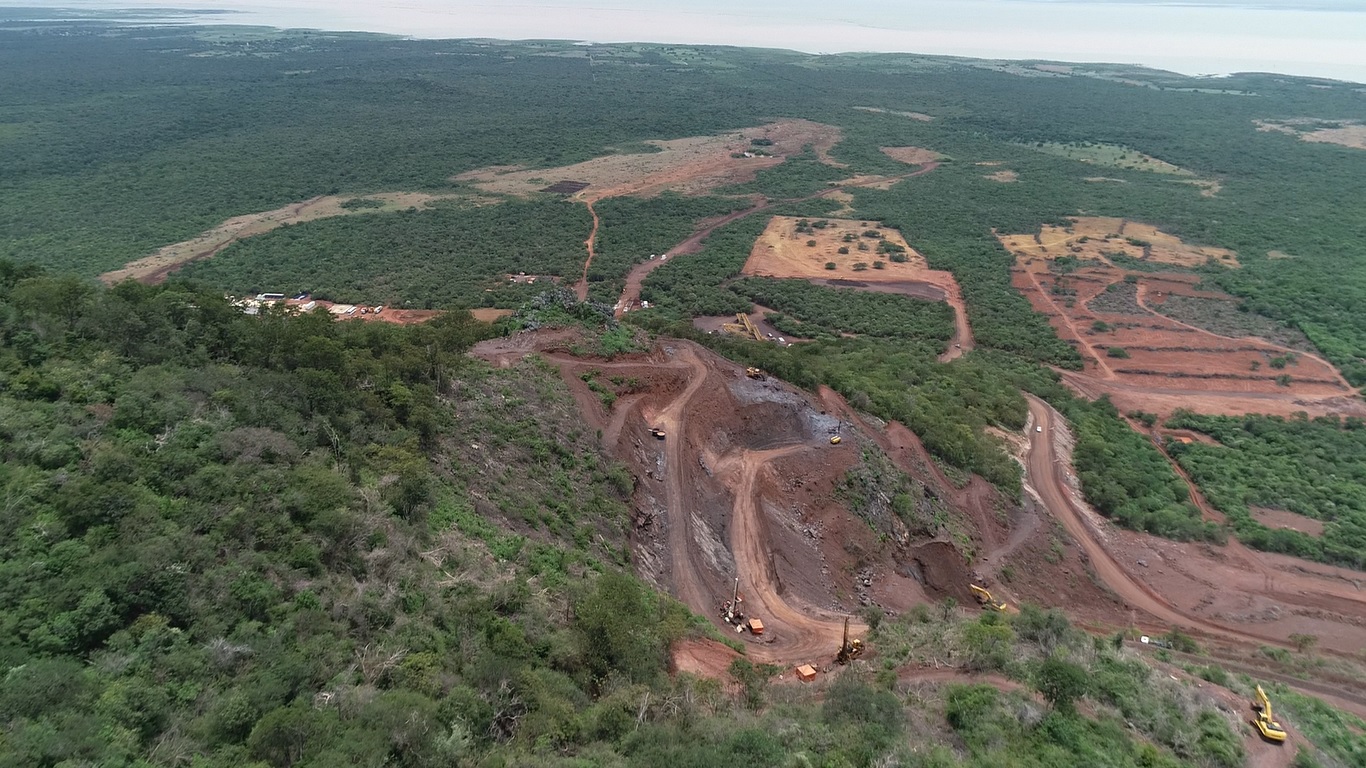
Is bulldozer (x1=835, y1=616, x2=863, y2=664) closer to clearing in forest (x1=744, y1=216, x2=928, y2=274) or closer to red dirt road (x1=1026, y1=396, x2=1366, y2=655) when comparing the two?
red dirt road (x1=1026, y1=396, x2=1366, y2=655)

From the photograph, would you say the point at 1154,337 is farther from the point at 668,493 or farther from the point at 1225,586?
the point at 668,493

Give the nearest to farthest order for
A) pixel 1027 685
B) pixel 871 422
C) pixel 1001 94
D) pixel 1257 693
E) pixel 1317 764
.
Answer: pixel 1317 764 < pixel 1027 685 < pixel 1257 693 < pixel 871 422 < pixel 1001 94

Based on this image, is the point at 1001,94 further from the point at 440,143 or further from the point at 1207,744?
the point at 1207,744

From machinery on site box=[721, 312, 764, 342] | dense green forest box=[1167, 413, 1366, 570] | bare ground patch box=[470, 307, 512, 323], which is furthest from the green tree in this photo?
bare ground patch box=[470, 307, 512, 323]

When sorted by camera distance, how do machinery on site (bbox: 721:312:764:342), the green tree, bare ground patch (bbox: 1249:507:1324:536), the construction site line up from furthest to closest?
machinery on site (bbox: 721:312:764:342) → bare ground patch (bbox: 1249:507:1324:536) → the construction site → the green tree

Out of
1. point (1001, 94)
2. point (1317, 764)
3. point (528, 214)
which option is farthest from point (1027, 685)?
point (1001, 94)

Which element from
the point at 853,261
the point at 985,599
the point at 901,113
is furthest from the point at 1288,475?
the point at 901,113
